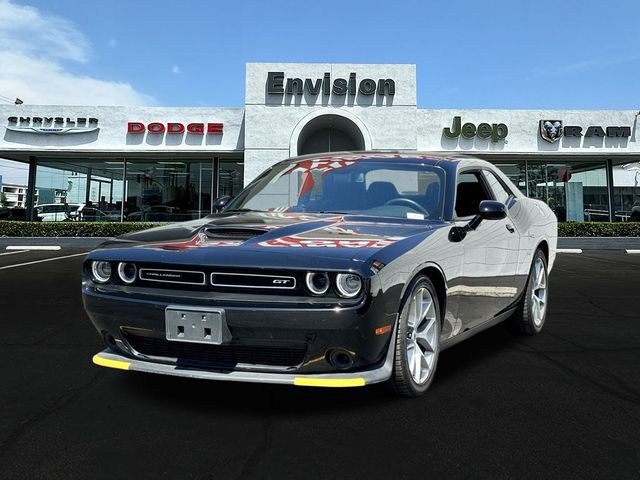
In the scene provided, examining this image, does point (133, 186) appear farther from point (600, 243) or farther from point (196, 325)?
point (196, 325)

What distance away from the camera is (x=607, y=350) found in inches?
171

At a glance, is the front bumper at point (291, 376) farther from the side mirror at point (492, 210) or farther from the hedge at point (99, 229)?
the hedge at point (99, 229)

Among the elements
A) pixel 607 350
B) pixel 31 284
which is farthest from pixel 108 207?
pixel 607 350

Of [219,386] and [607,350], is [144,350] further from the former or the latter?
[607,350]

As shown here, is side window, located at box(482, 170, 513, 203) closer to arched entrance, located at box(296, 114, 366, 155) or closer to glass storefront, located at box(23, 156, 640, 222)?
arched entrance, located at box(296, 114, 366, 155)

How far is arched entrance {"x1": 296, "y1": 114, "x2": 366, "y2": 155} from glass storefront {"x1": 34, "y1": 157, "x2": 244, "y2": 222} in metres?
3.11

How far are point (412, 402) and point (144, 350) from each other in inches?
60.2

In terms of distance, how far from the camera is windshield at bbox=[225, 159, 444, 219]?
12.5ft

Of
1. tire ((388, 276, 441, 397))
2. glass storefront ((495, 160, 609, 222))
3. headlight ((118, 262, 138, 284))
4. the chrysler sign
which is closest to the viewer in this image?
tire ((388, 276, 441, 397))

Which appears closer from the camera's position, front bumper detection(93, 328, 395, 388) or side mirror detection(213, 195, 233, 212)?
front bumper detection(93, 328, 395, 388)

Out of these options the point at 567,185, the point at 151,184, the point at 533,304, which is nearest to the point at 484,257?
the point at 533,304

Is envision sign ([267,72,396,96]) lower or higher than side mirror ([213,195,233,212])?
higher

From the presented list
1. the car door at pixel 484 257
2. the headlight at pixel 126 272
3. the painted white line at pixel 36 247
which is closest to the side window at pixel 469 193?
the car door at pixel 484 257

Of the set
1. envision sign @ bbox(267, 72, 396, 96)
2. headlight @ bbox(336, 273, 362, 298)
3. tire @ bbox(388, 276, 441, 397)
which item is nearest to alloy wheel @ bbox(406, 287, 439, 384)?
tire @ bbox(388, 276, 441, 397)
